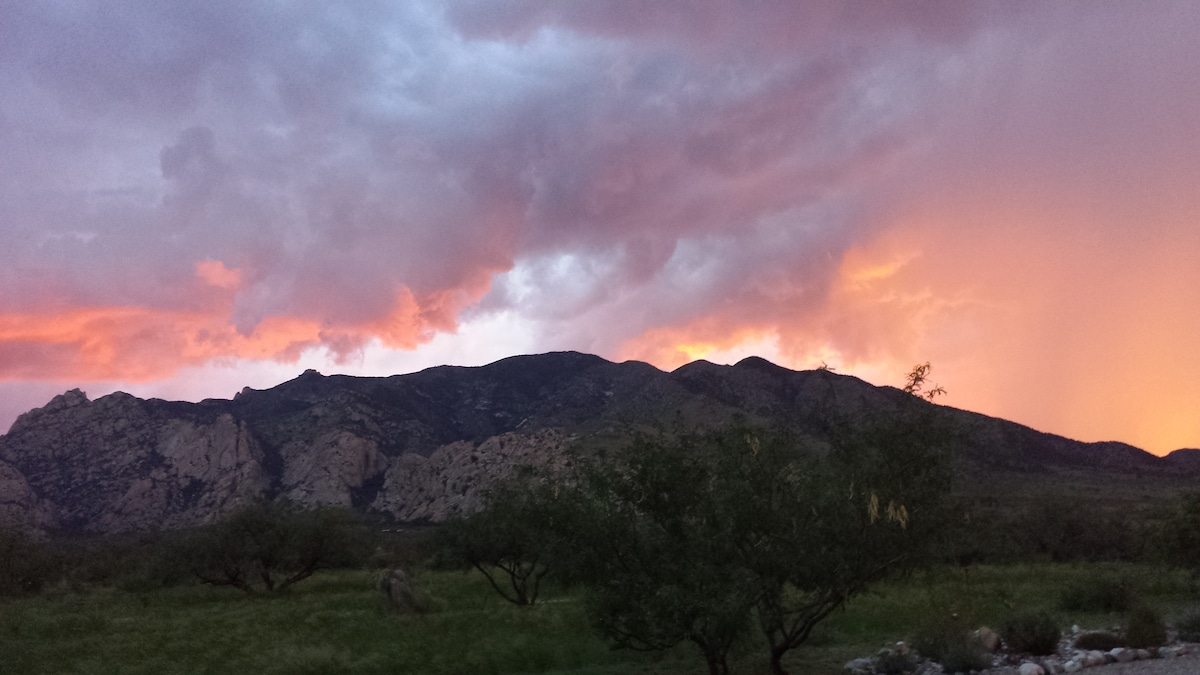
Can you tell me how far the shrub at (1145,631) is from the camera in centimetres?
2225

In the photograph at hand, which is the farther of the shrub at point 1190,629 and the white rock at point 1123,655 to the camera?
the shrub at point 1190,629

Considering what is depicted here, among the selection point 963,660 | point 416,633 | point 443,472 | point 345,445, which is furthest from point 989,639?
point 345,445

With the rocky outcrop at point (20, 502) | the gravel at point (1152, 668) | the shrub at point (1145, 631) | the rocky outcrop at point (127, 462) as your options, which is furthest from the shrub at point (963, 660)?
the rocky outcrop at point (20, 502)

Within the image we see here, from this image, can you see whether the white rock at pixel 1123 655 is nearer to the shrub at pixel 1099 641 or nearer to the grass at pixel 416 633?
the shrub at pixel 1099 641

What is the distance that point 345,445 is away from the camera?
12131 centimetres

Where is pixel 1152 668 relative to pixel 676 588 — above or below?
below

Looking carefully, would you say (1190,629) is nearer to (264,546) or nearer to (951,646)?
(951,646)

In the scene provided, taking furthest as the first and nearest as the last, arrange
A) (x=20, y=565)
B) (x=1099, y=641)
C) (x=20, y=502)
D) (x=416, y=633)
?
(x=20, y=502) < (x=20, y=565) < (x=416, y=633) < (x=1099, y=641)

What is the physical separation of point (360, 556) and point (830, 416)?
139ft

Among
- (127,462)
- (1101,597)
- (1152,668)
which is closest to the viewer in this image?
(1152,668)

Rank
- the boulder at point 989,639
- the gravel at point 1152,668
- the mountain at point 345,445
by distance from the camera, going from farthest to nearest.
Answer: the mountain at point 345,445, the boulder at point 989,639, the gravel at point 1152,668

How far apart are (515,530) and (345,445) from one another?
93.2 meters

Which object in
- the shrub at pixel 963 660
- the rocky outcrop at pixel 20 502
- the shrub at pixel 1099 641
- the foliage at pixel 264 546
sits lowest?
the shrub at pixel 963 660

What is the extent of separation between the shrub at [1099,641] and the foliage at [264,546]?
1557 inches
